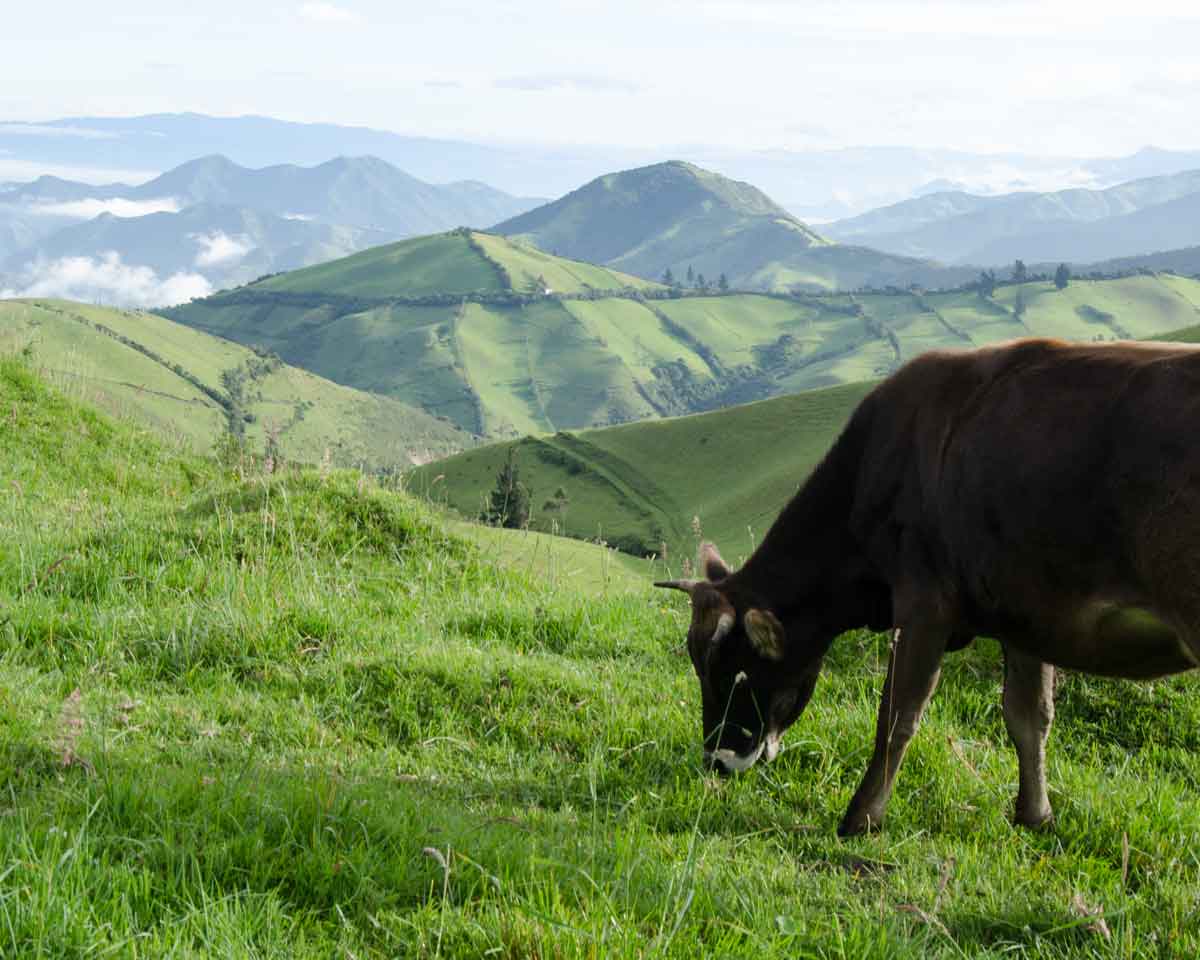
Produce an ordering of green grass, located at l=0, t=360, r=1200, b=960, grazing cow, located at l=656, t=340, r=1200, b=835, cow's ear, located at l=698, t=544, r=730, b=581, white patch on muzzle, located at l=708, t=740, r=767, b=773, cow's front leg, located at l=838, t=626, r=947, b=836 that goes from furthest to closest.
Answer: cow's ear, located at l=698, t=544, r=730, b=581 → white patch on muzzle, located at l=708, t=740, r=767, b=773 → cow's front leg, located at l=838, t=626, r=947, b=836 → grazing cow, located at l=656, t=340, r=1200, b=835 → green grass, located at l=0, t=360, r=1200, b=960

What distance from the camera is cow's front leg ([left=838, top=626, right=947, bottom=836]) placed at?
5.89 meters

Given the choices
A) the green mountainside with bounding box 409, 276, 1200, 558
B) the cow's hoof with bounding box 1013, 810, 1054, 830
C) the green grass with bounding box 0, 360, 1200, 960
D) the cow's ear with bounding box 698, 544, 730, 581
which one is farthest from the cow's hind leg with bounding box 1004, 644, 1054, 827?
the green mountainside with bounding box 409, 276, 1200, 558

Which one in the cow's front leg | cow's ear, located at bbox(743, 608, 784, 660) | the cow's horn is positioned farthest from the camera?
the cow's horn

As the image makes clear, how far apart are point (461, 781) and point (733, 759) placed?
66.8 inches

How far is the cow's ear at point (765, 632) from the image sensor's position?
673 cm

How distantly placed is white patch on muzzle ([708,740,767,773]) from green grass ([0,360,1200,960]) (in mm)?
99

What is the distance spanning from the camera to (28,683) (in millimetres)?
6820

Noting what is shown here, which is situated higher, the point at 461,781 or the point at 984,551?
the point at 984,551

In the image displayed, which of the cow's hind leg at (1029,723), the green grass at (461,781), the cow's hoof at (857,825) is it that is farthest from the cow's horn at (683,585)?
the cow's hind leg at (1029,723)

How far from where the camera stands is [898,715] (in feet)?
19.5

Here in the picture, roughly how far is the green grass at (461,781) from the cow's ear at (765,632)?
69 cm

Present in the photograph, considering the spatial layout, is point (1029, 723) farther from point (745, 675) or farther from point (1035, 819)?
point (745, 675)

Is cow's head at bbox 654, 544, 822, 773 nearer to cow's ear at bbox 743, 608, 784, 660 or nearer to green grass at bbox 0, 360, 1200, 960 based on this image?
cow's ear at bbox 743, 608, 784, 660

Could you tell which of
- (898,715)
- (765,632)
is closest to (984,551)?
(898,715)
